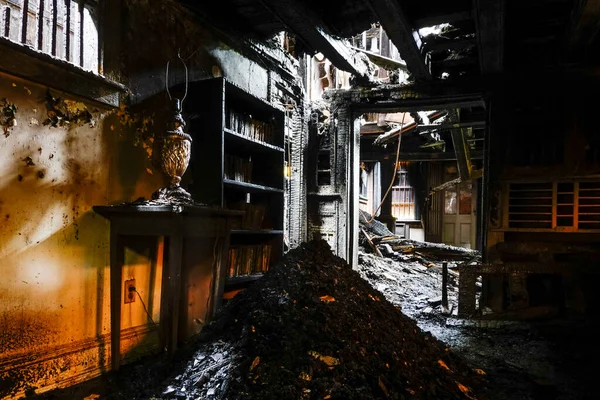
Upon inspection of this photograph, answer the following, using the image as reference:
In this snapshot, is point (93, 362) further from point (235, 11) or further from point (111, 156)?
point (235, 11)

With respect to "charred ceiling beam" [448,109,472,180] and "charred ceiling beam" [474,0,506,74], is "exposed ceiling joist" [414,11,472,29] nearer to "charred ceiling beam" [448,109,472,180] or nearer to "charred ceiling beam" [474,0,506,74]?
"charred ceiling beam" [474,0,506,74]

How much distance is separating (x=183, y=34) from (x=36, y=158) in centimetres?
189

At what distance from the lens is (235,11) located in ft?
13.8

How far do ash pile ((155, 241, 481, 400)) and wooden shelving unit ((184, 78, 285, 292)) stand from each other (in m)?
0.84

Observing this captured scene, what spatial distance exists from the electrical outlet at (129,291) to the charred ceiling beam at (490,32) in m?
3.78

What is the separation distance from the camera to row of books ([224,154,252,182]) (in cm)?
383

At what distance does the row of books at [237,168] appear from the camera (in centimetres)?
383

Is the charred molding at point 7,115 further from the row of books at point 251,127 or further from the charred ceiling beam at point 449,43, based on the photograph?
the charred ceiling beam at point 449,43

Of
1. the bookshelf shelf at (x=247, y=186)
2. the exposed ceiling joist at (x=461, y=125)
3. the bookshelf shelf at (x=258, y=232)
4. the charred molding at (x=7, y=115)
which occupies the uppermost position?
the exposed ceiling joist at (x=461, y=125)

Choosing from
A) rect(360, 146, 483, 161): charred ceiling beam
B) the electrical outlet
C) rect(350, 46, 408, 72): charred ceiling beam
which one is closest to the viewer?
the electrical outlet

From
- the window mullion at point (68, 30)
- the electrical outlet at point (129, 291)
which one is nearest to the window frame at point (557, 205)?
the electrical outlet at point (129, 291)

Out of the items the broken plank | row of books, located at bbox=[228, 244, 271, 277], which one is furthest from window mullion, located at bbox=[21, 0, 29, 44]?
the broken plank

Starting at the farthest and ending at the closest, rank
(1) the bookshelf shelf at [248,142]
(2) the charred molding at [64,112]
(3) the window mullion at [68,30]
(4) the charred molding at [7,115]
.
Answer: (1) the bookshelf shelf at [248,142] < (3) the window mullion at [68,30] < (2) the charred molding at [64,112] < (4) the charred molding at [7,115]

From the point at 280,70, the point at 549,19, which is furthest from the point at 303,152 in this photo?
the point at 549,19
